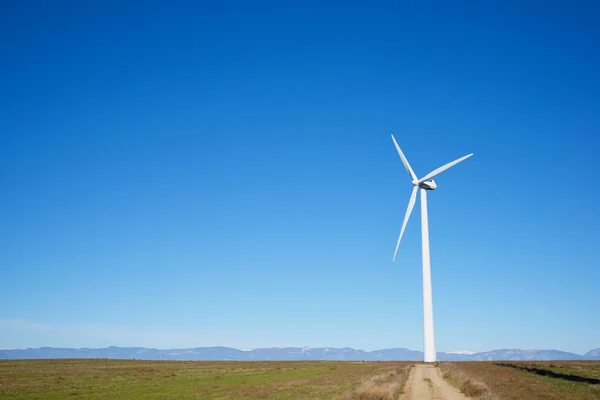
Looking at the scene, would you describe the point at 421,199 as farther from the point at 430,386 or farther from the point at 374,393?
the point at 374,393

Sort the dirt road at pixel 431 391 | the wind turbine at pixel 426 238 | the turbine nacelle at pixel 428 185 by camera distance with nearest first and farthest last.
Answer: the dirt road at pixel 431 391 → the wind turbine at pixel 426 238 → the turbine nacelle at pixel 428 185

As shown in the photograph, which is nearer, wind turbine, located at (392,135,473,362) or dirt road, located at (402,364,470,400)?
dirt road, located at (402,364,470,400)

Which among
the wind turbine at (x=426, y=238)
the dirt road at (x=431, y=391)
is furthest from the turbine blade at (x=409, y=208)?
the dirt road at (x=431, y=391)

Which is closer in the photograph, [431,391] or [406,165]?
[431,391]

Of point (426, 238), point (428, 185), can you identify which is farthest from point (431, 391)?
point (428, 185)

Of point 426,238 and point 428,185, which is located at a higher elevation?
point 428,185

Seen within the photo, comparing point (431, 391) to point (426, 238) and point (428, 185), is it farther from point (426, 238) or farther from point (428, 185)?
point (428, 185)

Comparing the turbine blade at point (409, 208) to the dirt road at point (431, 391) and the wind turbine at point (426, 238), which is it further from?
the dirt road at point (431, 391)

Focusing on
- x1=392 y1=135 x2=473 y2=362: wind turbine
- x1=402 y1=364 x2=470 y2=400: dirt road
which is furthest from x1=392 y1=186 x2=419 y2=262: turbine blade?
x1=402 y1=364 x2=470 y2=400: dirt road

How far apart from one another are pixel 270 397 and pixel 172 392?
11.2 metres

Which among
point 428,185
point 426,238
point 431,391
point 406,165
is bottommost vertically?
point 431,391

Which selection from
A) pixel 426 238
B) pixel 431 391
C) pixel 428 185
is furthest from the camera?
pixel 428 185

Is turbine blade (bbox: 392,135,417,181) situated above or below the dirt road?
above

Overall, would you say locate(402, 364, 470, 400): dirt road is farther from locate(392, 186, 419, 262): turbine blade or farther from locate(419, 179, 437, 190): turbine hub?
locate(419, 179, 437, 190): turbine hub
